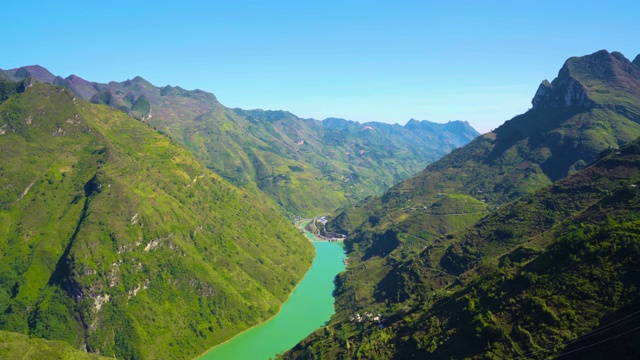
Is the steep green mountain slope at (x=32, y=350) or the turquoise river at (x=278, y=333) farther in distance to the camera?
the turquoise river at (x=278, y=333)

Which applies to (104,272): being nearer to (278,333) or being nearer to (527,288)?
(278,333)

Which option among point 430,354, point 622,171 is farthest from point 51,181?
point 622,171

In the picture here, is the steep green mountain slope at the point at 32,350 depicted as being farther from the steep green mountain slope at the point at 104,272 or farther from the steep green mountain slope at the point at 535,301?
the steep green mountain slope at the point at 535,301

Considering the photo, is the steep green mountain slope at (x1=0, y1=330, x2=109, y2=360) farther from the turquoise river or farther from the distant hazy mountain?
the distant hazy mountain

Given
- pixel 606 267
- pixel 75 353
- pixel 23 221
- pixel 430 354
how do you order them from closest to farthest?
1. pixel 606 267
2. pixel 430 354
3. pixel 75 353
4. pixel 23 221

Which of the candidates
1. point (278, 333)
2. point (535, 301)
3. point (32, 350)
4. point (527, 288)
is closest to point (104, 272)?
point (32, 350)

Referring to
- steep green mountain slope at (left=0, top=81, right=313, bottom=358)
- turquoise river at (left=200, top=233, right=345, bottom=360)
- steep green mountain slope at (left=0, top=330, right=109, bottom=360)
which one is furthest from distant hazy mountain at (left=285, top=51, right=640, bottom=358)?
steep green mountain slope at (left=0, top=330, right=109, bottom=360)

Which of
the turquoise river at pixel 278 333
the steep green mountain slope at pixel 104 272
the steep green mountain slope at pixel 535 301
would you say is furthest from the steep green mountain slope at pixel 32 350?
the steep green mountain slope at pixel 535 301

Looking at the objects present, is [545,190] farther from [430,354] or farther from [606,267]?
[430,354]
